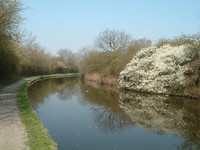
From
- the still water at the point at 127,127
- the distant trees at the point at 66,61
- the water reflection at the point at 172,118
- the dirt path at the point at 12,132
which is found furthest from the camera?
the distant trees at the point at 66,61

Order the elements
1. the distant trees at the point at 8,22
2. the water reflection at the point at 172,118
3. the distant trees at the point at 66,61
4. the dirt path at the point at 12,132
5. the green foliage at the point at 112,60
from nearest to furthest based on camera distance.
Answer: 1. the dirt path at the point at 12,132
2. the water reflection at the point at 172,118
3. the distant trees at the point at 8,22
4. the green foliage at the point at 112,60
5. the distant trees at the point at 66,61

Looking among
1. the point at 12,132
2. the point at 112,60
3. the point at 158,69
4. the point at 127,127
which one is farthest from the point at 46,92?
the point at 12,132

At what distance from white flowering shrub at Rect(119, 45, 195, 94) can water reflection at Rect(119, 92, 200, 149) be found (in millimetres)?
3317

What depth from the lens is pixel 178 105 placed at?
1700 centimetres

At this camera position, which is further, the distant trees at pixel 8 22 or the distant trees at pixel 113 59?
the distant trees at pixel 113 59

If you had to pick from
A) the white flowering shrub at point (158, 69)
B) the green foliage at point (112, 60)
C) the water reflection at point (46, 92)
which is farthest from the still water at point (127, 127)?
the green foliage at point (112, 60)

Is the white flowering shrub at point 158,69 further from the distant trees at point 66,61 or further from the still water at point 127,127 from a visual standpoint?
the distant trees at point 66,61

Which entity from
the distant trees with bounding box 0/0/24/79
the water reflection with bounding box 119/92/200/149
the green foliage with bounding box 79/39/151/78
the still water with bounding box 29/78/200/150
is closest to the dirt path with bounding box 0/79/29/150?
the still water with bounding box 29/78/200/150

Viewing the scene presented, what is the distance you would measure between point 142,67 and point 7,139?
20333mm

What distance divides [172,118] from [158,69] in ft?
34.7

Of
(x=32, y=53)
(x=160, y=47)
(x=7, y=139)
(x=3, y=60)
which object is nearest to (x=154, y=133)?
(x=7, y=139)

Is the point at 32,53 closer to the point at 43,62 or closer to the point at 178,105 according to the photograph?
the point at 43,62

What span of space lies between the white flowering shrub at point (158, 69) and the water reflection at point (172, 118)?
3317 millimetres

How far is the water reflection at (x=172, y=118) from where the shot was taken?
9.95 m
